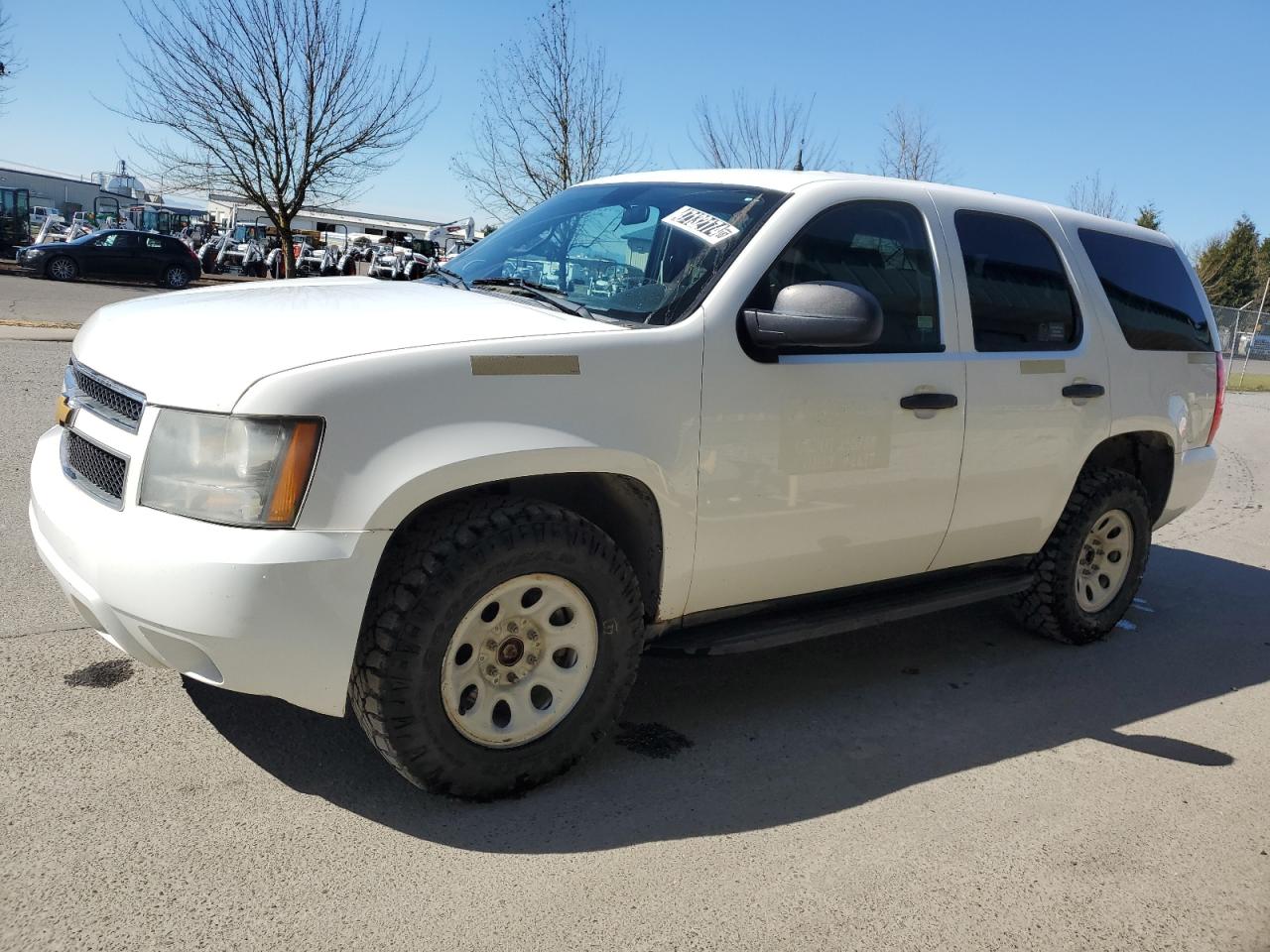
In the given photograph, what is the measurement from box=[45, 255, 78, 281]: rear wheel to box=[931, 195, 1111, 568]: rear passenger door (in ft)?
89.9

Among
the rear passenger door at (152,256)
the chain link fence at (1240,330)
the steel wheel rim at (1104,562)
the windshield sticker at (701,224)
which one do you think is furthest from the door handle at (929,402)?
the rear passenger door at (152,256)

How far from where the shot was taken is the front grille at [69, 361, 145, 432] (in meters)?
2.84

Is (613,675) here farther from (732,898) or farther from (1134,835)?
(1134,835)

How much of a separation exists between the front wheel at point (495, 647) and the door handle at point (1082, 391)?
7.45 feet

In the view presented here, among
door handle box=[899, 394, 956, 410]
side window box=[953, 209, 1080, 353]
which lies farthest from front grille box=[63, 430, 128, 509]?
side window box=[953, 209, 1080, 353]

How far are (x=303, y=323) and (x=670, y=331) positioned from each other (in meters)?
1.08

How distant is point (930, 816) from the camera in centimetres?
328

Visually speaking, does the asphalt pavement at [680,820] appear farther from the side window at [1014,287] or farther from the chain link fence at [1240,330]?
the chain link fence at [1240,330]

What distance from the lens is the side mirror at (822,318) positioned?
321 centimetres

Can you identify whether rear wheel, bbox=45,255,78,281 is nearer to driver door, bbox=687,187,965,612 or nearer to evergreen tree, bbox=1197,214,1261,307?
driver door, bbox=687,187,965,612

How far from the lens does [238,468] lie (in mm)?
2590

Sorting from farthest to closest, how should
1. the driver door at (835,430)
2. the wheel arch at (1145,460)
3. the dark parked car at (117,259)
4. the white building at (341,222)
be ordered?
the white building at (341,222) < the dark parked car at (117,259) < the wheel arch at (1145,460) < the driver door at (835,430)

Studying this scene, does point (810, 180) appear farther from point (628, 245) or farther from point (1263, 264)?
point (1263, 264)

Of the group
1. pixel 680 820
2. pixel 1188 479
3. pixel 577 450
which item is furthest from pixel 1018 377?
pixel 680 820
